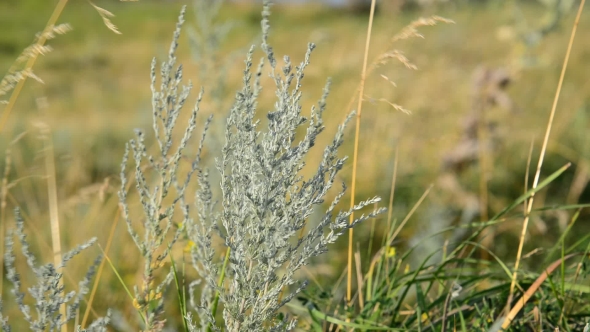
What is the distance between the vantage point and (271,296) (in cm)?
99

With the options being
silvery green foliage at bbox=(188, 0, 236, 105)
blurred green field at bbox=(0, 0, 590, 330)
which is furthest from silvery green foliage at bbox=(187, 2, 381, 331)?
silvery green foliage at bbox=(188, 0, 236, 105)

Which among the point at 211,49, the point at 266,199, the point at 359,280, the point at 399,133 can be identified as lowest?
the point at 359,280

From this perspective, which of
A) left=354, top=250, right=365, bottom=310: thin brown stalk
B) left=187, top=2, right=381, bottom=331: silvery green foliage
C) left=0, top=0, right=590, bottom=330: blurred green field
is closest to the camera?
left=187, top=2, right=381, bottom=331: silvery green foliage

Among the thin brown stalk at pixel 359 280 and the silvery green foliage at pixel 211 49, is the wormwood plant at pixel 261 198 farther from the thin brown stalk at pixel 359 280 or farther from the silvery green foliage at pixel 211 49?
the silvery green foliage at pixel 211 49

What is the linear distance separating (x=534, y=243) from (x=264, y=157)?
2307 mm

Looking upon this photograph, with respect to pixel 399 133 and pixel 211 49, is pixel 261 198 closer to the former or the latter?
pixel 399 133

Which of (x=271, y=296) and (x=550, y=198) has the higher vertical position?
(x=271, y=296)

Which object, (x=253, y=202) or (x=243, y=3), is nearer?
(x=253, y=202)

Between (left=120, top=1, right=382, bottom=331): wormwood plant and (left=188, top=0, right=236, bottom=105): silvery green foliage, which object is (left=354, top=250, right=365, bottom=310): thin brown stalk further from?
(left=188, top=0, right=236, bottom=105): silvery green foliage

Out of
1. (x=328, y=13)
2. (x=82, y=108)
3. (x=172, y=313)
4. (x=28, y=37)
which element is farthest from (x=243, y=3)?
(x=172, y=313)

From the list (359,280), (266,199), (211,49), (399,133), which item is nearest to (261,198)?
(266,199)

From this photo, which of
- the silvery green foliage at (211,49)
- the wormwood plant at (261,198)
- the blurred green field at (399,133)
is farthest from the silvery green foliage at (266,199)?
the silvery green foliage at (211,49)

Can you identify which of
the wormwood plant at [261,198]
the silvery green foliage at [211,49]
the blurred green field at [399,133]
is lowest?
the blurred green field at [399,133]

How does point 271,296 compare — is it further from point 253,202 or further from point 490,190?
point 490,190
